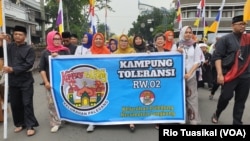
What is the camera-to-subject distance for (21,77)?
18.2ft

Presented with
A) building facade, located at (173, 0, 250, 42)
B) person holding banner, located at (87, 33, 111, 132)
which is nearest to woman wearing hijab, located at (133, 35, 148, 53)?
person holding banner, located at (87, 33, 111, 132)

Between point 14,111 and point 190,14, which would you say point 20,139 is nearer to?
point 14,111

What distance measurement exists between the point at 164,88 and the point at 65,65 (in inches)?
68.7

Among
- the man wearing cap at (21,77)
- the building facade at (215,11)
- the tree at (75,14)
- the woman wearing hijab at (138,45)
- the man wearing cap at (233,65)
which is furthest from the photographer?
the building facade at (215,11)

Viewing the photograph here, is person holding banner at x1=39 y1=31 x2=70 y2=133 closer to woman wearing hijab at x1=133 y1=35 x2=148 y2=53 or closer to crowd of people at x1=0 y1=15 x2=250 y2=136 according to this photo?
crowd of people at x1=0 y1=15 x2=250 y2=136

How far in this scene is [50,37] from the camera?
573 cm

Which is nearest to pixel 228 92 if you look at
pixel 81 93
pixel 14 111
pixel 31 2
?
pixel 81 93

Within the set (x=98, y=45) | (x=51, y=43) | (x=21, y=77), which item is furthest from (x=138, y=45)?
(x=21, y=77)

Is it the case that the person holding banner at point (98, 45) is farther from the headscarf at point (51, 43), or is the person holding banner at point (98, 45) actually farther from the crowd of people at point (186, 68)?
the headscarf at point (51, 43)

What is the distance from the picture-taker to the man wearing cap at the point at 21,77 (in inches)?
214

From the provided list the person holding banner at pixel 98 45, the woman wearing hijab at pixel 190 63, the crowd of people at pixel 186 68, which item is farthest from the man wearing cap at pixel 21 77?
the woman wearing hijab at pixel 190 63

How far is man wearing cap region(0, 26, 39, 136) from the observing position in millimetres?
5430

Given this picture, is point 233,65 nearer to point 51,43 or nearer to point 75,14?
point 51,43

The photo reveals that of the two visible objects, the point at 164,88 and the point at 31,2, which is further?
the point at 31,2
